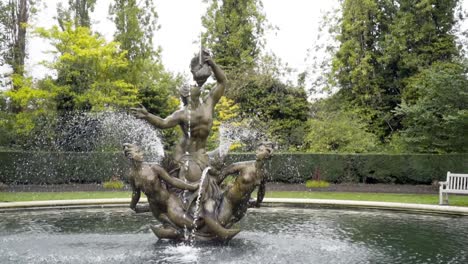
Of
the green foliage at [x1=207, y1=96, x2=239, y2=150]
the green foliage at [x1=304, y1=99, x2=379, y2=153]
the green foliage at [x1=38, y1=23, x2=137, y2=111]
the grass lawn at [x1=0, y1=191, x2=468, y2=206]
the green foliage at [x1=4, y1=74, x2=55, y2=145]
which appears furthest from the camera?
the green foliage at [x1=207, y1=96, x2=239, y2=150]

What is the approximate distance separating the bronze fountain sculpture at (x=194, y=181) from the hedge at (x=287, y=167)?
12019mm

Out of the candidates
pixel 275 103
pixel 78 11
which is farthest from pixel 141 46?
pixel 275 103

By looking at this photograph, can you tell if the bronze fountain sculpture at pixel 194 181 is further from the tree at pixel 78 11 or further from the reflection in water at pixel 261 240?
the tree at pixel 78 11

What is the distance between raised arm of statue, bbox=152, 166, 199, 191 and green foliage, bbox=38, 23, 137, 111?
15.7 meters

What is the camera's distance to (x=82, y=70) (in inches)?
926

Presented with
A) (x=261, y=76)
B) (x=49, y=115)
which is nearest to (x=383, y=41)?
(x=261, y=76)

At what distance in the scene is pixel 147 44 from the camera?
35.1 meters

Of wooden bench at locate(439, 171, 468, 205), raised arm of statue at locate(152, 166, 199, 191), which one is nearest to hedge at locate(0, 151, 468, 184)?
wooden bench at locate(439, 171, 468, 205)

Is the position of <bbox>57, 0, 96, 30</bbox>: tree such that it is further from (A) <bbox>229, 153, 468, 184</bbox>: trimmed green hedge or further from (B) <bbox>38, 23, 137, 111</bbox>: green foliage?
(A) <bbox>229, 153, 468, 184</bbox>: trimmed green hedge

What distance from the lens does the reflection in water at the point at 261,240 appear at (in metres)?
7.01

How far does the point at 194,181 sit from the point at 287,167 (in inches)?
531

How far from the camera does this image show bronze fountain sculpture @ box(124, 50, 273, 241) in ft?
24.9

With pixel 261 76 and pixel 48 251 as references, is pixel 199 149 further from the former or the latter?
pixel 261 76

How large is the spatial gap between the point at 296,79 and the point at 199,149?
26426mm
